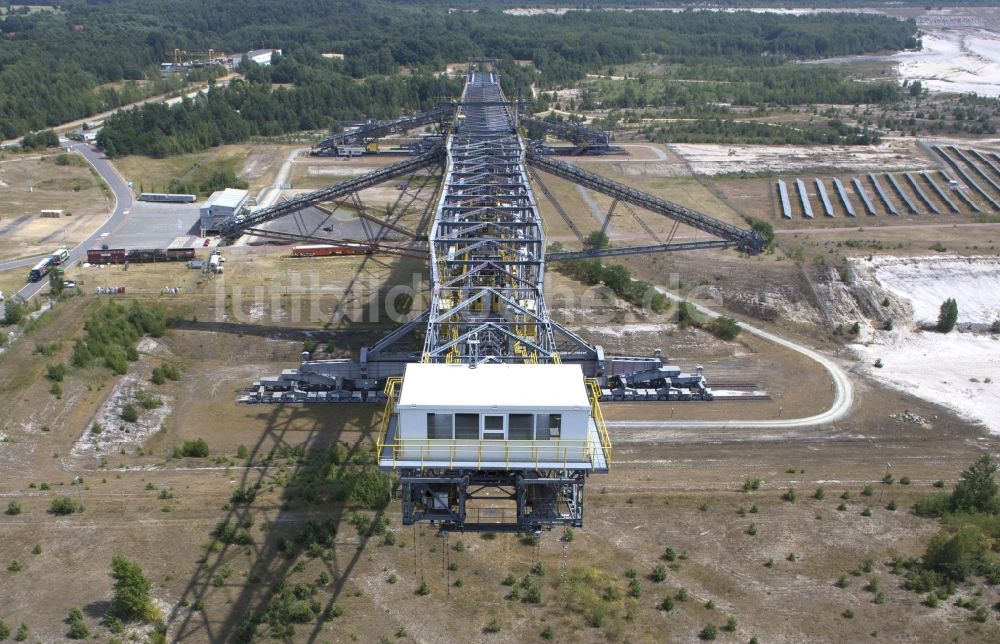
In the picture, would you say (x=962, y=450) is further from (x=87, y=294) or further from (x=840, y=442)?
(x=87, y=294)

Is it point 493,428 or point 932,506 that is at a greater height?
point 493,428

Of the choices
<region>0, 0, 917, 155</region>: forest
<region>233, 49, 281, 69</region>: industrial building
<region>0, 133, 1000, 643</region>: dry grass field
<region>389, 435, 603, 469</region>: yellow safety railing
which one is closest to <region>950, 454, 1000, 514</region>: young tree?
<region>0, 133, 1000, 643</region>: dry grass field

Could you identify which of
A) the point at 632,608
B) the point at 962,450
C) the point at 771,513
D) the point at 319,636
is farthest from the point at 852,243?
the point at 319,636

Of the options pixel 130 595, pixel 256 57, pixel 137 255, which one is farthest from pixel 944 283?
pixel 256 57

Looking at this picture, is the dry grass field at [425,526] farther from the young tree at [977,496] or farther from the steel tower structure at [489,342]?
the steel tower structure at [489,342]

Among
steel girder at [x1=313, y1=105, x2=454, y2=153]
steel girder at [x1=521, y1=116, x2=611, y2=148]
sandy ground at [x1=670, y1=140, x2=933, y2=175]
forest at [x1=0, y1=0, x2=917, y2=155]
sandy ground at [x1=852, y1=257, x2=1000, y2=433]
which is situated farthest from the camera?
forest at [x1=0, y1=0, x2=917, y2=155]

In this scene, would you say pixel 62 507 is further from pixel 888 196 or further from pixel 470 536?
pixel 888 196

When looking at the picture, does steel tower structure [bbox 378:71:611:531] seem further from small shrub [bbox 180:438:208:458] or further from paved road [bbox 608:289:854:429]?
small shrub [bbox 180:438:208:458]
